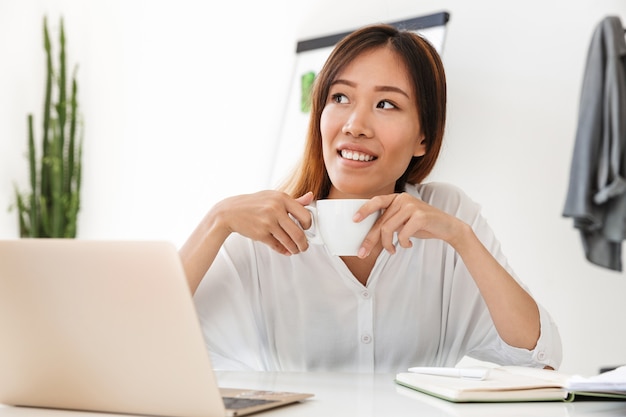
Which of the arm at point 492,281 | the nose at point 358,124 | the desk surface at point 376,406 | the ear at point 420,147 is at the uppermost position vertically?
the nose at point 358,124

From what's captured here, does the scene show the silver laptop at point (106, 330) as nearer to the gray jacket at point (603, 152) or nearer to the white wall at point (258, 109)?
the gray jacket at point (603, 152)

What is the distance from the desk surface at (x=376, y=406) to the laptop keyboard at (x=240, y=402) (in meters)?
0.01

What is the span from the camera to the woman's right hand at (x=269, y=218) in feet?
3.66

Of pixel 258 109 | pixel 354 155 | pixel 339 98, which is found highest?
pixel 258 109

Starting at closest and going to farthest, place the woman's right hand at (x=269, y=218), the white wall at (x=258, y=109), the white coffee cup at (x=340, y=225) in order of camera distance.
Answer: the white coffee cup at (x=340, y=225) < the woman's right hand at (x=269, y=218) < the white wall at (x=258, y=109)

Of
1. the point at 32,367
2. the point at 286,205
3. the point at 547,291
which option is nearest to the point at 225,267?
the point at 286,205

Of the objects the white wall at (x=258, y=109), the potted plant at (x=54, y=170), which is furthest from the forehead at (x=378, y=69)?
the potted plant at (x=54, y=170)

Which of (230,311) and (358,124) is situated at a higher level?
(358,124)

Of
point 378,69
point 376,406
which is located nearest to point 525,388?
point 376,406

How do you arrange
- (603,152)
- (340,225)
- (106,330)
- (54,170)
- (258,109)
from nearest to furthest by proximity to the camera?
(106,330)
(340,225)
(603,152)
(258,109)
(54,170)

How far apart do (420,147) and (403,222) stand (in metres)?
0.50

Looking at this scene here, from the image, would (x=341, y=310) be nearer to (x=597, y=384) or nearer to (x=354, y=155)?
(x=354, y=155)

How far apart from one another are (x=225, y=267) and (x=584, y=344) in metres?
1.58

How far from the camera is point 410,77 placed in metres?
1.49
